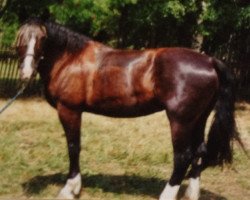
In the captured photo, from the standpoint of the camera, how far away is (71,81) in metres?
5.93

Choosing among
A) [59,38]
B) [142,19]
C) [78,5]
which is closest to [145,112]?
[59,38]

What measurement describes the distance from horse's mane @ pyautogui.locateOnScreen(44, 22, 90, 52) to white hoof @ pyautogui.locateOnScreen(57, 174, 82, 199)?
1.56 m

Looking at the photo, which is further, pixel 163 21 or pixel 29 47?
pixel 163 21

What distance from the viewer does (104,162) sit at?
25.0ft

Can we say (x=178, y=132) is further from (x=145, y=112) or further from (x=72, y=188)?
(x=72, y=188)

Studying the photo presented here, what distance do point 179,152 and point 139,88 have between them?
841 millimetres

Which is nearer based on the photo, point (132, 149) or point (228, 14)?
point (132, 149)

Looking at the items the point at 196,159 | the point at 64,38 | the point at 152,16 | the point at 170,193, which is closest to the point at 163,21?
the point at 152,16

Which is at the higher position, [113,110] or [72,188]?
[113,110]

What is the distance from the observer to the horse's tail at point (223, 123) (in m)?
5.76

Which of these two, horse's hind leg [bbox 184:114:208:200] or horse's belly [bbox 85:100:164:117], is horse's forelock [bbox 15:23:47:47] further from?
horse's hind leg [bbox 184:114:208:200]

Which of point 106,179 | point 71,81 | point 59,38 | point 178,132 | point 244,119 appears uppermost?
point 59,38

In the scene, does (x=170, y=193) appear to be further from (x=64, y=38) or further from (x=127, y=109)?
(x=64, y=38)

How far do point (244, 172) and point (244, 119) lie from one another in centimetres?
437
